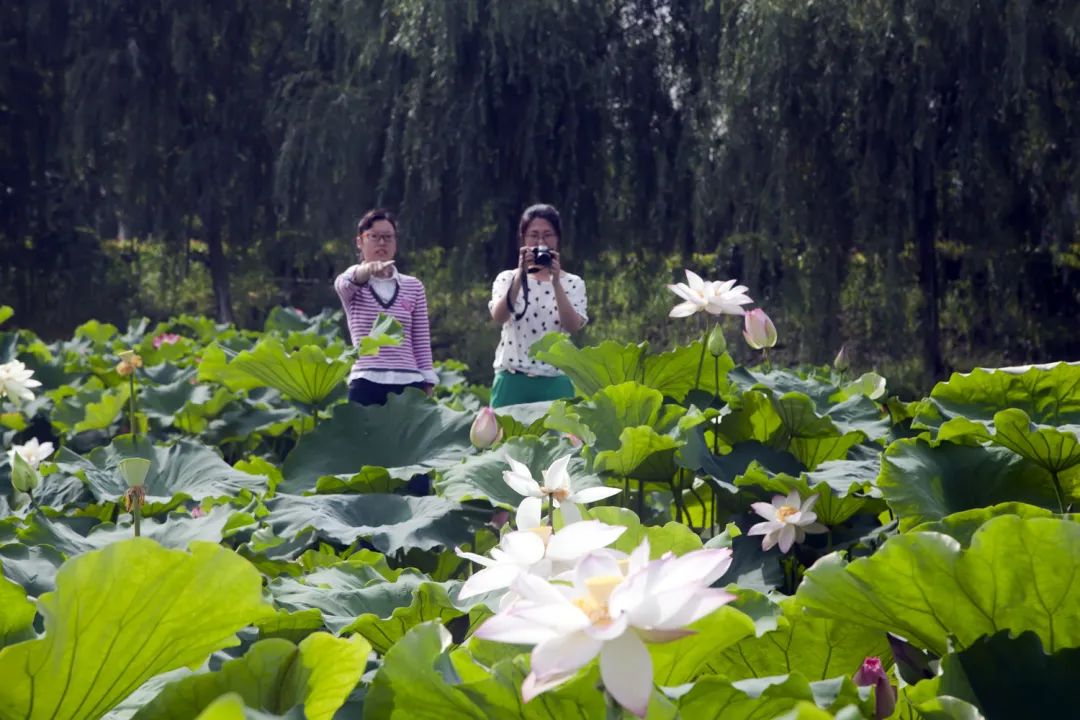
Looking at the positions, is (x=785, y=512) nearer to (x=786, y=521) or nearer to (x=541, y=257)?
(x=786, y=521)

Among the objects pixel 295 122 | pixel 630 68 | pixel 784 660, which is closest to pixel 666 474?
pixel 784 660

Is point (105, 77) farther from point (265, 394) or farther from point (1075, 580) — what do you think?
point (1075, 580)

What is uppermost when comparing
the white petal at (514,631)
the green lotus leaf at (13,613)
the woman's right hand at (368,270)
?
the woman's right hand at (368,270)

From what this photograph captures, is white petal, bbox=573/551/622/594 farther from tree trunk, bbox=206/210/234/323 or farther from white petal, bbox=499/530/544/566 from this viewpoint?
tree trunk, bbox=206/210/234/323

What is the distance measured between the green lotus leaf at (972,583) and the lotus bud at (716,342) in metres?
0.95

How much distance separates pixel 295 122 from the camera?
38.8 ft

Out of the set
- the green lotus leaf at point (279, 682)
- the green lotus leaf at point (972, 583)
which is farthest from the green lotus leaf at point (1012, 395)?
the green lotus leaf at point (279, 682)

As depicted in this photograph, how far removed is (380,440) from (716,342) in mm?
742

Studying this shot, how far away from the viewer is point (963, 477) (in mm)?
1363

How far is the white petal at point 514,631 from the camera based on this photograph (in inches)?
24.5

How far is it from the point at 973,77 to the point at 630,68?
3293 millimetres

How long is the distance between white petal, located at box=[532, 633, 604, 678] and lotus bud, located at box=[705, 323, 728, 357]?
1221mm

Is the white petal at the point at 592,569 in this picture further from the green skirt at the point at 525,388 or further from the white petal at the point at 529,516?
the green skirt at the point at 525,388

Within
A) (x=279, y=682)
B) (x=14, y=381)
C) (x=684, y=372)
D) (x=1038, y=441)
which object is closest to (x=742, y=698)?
(x=279, y=682)
